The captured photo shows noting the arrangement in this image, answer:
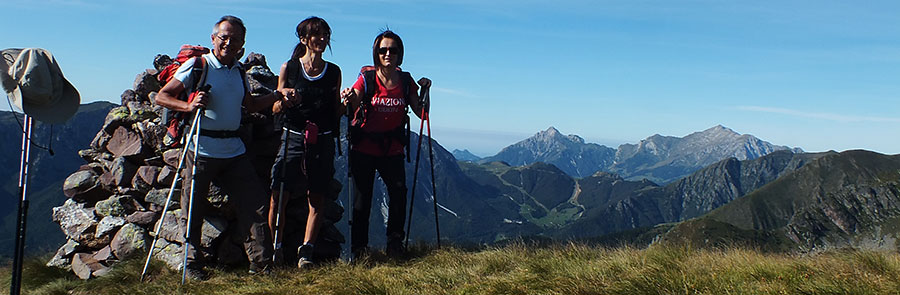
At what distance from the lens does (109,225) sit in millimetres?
10039

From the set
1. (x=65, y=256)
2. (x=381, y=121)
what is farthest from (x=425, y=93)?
(x=65, y=256)

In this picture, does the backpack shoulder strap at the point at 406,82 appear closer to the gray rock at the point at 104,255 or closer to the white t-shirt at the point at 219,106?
the white t-shirt at the point at 219,106

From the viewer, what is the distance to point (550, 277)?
7629 millimetres

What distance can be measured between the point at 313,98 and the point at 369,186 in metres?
1.77

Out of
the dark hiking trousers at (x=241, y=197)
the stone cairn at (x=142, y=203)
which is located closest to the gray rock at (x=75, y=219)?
the stone cairn at (x=142, y=203)

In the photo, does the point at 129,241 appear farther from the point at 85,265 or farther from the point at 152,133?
the point at 152,133

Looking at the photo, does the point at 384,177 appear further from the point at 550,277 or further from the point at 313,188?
the point at 550,277

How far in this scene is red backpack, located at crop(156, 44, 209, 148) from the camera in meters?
7.77

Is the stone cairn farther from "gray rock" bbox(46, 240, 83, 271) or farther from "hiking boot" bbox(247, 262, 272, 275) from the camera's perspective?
"hiking boot" bbox(247, 262, 272, 275)

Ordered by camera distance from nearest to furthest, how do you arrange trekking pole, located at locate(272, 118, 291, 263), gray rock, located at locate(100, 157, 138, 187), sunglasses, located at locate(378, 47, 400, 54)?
1. trekking pole, located at locate(272, 118, 291, 263)
2. sunglasses, located at locate(378, 47, 400, 54)
3. gray rock, located at locate(100, 157, 138, 187)

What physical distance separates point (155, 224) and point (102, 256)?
975 mm

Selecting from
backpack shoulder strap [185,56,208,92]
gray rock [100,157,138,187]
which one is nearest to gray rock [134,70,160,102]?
gray rock [100,157,138,187]

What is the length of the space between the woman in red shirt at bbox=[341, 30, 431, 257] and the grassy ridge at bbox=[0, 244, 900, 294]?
1312 millimetres

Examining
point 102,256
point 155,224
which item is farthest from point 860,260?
point 102,256
